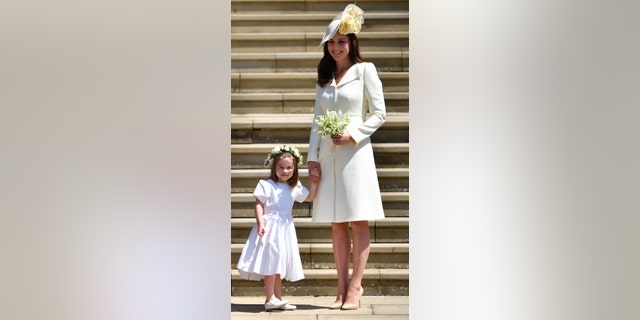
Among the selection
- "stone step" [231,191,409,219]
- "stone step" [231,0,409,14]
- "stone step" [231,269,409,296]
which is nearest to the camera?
"stone step" [231,269,409,296]

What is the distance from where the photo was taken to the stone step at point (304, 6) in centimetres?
816

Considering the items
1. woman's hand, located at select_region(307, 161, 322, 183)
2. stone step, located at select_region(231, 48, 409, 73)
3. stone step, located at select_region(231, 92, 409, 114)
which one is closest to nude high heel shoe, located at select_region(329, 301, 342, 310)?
woman's hand, located at select_region(307, 161, 322, 183)

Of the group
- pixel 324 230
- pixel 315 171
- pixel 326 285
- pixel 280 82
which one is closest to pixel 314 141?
pixel 315 171

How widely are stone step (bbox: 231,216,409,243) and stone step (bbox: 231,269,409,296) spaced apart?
0.36m

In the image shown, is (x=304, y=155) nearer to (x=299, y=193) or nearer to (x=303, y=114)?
(x=303, y=114)

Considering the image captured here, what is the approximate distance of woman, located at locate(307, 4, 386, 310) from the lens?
5047 millimetres

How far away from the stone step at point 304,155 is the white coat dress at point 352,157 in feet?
4.98

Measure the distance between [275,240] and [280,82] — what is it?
238cm

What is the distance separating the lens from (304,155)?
6680mm

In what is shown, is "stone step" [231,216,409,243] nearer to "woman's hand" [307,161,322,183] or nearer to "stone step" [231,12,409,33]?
"woman's hand" [307,161,322,183]

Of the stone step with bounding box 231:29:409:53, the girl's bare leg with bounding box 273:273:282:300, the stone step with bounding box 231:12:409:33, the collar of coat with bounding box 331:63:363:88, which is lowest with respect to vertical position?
the girl's bare leg with bounding box 273:273:282:300

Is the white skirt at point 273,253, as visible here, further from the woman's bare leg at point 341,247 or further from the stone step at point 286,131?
the stone step at point 286,131
